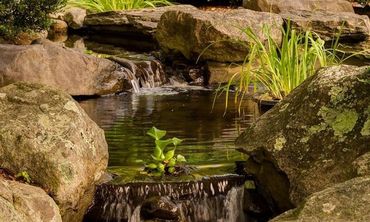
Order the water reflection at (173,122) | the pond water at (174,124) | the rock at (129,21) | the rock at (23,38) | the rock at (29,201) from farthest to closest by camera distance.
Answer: the rock at (129,21)
the rock at (23,38)
the water reflection at (173,122)
the pond water at (174,124)
the rock at (29,201)

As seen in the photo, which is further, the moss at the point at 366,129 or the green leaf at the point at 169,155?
the green leaf at the point at 169,155

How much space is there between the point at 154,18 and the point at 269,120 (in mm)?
9954

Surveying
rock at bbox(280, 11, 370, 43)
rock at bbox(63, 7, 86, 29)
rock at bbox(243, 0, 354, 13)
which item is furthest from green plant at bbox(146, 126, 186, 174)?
rock at bbox(63, 7, 86, 29)

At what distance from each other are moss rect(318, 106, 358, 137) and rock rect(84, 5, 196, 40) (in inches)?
384

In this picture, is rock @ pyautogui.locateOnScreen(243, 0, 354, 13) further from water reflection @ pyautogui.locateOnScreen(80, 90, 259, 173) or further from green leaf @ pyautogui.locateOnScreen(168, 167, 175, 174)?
green leaf @ pyautogui.locateOnScreen(168, 167, 175, 174)

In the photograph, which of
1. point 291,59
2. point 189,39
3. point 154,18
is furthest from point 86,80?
point 154,18

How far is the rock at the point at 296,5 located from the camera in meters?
15.7

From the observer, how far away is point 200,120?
839cm

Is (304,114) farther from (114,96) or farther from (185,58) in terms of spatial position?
(185,58)

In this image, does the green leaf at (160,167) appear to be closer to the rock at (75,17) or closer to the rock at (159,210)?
the rock at (159,210)

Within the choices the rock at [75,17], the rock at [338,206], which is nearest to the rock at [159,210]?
the rock at [338,206]

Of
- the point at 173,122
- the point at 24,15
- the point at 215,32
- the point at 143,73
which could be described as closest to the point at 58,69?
the point at 143,73

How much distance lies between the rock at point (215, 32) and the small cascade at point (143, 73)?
2.07 feet

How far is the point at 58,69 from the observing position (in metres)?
10.5
